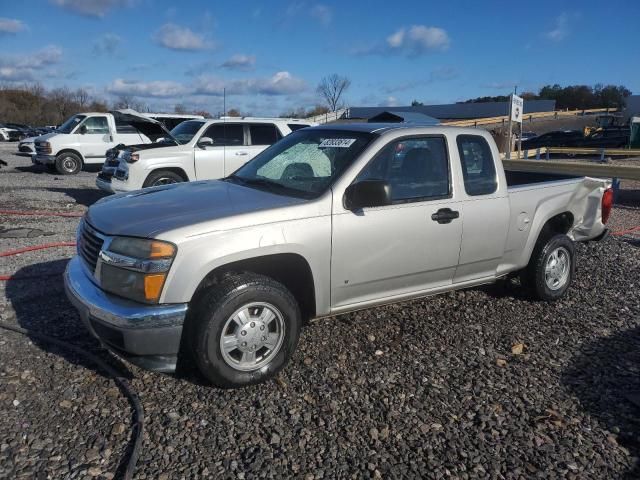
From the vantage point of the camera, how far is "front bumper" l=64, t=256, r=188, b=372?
3.15 m

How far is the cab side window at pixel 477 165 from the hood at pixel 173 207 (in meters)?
1.60

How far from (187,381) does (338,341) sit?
50.1 inches

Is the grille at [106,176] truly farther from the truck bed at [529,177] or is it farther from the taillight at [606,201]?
the taillight at [606,201]

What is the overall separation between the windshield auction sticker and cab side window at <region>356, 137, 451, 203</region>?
290 millimetres

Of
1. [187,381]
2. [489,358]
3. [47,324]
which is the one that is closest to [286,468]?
[187,381]

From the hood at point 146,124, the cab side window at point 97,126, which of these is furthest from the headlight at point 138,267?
the cab side window at point 97,126

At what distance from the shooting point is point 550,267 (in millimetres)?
5293

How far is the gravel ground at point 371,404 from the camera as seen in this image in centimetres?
285

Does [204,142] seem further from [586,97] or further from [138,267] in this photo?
[586,97]

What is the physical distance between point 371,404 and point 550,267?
2809mm

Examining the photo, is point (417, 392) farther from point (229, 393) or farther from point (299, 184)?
point (299, 184)

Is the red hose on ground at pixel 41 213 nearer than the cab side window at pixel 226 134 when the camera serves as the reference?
Yes

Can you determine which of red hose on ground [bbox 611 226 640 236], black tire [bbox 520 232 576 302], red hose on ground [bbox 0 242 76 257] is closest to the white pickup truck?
red hose on ground [bbox 0 242 76 257]

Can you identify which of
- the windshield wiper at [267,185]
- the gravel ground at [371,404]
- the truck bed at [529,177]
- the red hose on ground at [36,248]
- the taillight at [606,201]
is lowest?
the gravel ground at [371,404]
